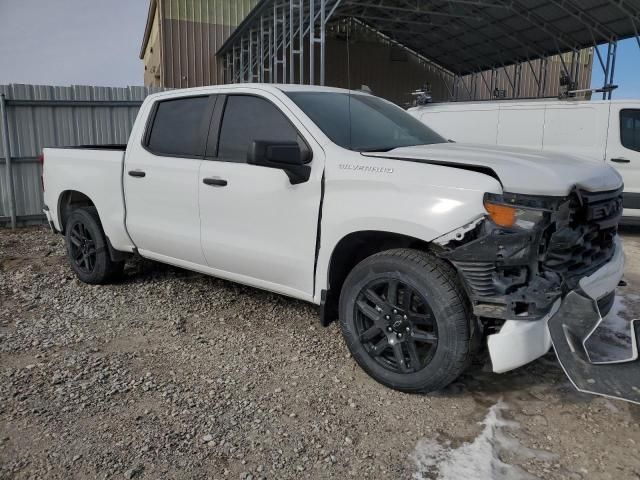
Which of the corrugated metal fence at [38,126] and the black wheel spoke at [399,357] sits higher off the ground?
the corrugated metal fence at [38,126]

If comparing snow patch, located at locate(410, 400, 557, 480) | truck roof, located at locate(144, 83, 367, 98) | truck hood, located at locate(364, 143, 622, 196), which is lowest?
snow patch, located at locate(410, 400, 557, 480)

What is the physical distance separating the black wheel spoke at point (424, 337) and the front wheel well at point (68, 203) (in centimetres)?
401

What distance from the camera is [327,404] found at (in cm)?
324

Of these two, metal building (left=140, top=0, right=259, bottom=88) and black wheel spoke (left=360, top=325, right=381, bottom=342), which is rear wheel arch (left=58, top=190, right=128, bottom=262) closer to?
black wheel spoke (left=360, top=325, right=381, bottom=342)

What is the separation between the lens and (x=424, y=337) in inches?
124

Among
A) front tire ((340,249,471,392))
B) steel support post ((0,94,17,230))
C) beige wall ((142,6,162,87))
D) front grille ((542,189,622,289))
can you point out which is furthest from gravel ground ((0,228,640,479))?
beige wall ((142,6,162,87))

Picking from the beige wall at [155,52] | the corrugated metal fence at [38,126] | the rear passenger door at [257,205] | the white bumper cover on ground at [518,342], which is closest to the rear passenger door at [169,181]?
the rear passenger door at [257,205]

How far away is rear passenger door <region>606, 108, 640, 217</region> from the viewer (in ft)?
26.9

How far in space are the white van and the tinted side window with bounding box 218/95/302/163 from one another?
530cm

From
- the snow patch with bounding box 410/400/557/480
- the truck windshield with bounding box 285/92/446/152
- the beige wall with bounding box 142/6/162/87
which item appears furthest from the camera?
the beige wall with bounding box 142/6/162/87

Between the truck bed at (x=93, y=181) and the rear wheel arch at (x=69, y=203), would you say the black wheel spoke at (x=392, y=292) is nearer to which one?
the truck bed at (x=93, y=181)

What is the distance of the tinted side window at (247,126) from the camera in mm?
3877

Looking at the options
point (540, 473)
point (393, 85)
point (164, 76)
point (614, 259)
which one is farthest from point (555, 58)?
point (540, 473)

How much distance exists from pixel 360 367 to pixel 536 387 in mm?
1105
